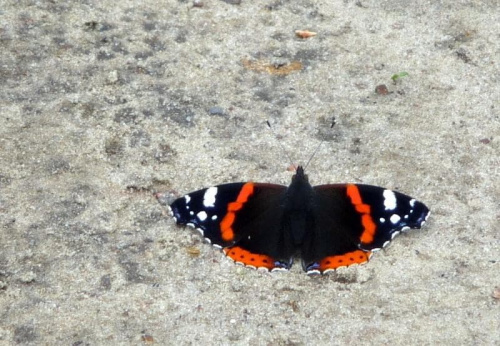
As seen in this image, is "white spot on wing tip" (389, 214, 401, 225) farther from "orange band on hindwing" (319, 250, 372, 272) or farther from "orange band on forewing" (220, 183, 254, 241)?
"orange band on forewing" (220, 183, 254, 241)

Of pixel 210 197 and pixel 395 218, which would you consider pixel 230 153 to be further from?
pixel 395 218

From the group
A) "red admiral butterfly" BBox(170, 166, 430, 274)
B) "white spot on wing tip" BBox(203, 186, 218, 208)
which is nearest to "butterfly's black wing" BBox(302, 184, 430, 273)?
"red admiral butterfly" BBox(170, 166, 430, 274)

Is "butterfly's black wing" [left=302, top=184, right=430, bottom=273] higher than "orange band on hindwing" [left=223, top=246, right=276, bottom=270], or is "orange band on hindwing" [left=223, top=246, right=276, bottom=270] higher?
"butterfly's black wing" [left=302, top=184, right=430, bottom=273]

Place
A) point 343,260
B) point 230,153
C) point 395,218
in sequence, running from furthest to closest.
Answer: point 230,153 → point 395,218 → point 343,260

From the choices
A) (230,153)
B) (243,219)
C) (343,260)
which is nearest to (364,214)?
(343,260)

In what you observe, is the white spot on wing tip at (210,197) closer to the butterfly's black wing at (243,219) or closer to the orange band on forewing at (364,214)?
the butterfly's black wing at (243,219)

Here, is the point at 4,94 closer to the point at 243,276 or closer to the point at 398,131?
the point at 243,276

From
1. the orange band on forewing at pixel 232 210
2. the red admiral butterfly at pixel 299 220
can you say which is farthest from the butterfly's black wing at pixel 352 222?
the orange band on forewing at pixel 232 210

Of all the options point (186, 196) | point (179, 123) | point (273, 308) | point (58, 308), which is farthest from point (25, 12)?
point (273, 308)
